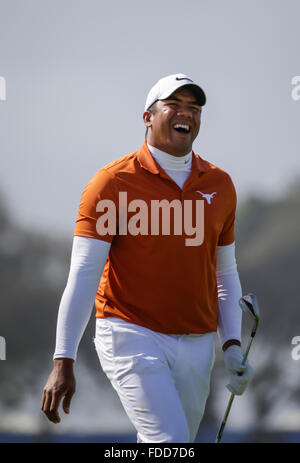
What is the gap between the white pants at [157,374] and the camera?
120 inches

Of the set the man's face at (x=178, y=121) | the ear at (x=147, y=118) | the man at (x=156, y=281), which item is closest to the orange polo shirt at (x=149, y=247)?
the man at (x=156, y=281)

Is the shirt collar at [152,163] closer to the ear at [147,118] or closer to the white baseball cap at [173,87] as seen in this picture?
the ear at [147,118]

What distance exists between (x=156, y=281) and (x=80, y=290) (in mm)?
347

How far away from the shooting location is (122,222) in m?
3.27

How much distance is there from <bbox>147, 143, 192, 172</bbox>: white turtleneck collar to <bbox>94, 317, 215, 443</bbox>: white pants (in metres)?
0.77

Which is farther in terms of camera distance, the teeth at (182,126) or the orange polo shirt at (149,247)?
the teeth at (182,126)

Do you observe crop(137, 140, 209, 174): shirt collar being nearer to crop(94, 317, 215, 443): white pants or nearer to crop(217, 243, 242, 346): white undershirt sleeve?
crop(217, 243, 242, 346): white undershirt sleeve

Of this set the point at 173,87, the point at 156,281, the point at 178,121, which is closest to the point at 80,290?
the point at 156,281

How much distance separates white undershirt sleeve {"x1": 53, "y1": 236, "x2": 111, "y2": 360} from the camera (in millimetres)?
3172

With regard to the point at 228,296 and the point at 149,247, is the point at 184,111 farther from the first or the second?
the point at 228,296

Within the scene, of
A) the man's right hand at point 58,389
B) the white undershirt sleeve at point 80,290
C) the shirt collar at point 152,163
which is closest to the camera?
the man's right hand at point 58,389

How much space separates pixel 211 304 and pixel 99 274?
1.92 ft
